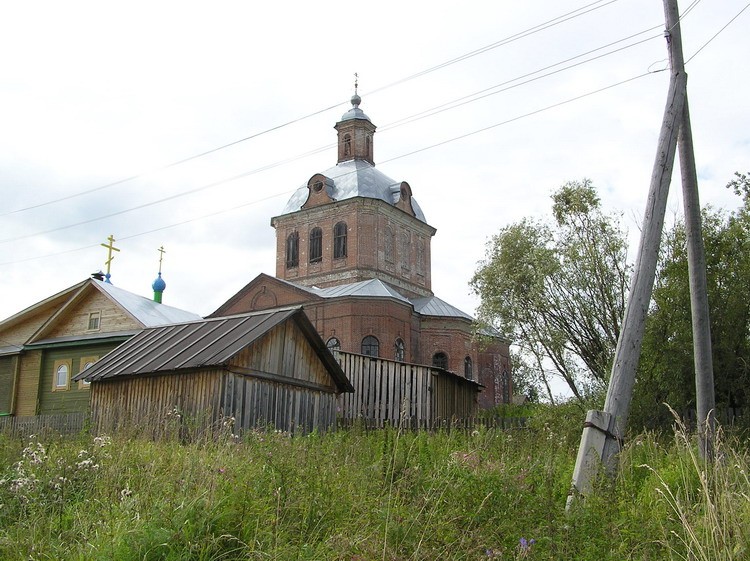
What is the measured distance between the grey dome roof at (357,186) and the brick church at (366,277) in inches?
2.4

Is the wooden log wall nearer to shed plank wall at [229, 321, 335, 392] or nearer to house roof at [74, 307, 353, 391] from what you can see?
shed plank wall at [229, 321, 335, 392]

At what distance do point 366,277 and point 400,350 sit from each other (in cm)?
454

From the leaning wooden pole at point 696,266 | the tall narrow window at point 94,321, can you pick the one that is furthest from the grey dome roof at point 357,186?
the leaning wooden pole at point 696,266

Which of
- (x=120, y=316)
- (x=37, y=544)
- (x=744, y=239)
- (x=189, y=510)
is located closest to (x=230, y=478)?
(x=189, y=510)

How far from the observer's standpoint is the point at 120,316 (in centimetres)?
2528

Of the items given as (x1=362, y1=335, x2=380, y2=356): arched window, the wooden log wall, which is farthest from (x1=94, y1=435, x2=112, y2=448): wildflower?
(x1=362, y1=335, x2=380, y2=356): arched window

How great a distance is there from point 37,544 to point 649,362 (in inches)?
449

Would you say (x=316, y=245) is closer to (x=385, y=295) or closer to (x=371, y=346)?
(x=385, y=295)

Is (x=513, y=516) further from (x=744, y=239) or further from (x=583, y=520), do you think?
(x=744, y=239)

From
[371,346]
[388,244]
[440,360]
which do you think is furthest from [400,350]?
[388,244]

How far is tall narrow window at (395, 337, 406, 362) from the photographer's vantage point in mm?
33075

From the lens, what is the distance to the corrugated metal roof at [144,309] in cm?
2484

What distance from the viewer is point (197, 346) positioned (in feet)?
46.3

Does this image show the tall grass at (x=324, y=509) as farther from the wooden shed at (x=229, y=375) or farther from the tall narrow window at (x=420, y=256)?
the tall narrow window at (x=420, y=256)
